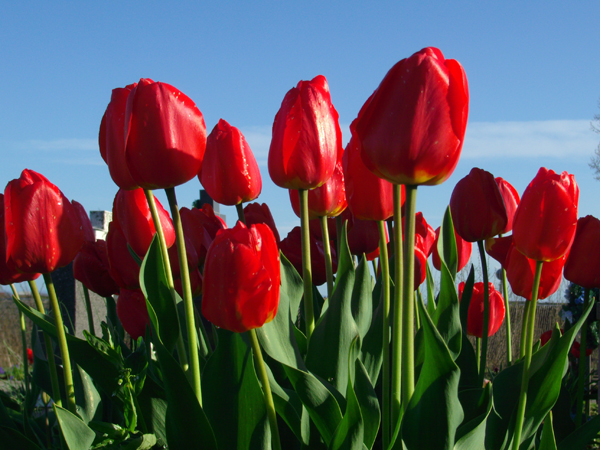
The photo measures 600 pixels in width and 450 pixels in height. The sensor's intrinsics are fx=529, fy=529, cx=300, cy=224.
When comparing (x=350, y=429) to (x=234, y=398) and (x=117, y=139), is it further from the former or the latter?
(x=117, y=139)

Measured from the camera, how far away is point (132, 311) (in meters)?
1.13

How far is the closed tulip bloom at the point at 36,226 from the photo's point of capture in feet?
2.67

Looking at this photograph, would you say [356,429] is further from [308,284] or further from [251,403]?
[308,284]

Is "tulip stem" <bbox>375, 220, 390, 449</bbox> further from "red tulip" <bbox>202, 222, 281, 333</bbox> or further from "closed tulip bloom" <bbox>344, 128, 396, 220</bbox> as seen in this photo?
"red tulip" <bbox>202, 222, 281, 333</bbox>

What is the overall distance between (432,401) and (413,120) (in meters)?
0.38

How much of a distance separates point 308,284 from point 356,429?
278mm

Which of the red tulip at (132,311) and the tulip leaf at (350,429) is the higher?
the red tulip at (132,311)

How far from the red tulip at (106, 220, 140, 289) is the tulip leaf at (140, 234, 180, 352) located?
0.17 meters

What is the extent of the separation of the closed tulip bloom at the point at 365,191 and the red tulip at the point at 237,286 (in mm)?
322

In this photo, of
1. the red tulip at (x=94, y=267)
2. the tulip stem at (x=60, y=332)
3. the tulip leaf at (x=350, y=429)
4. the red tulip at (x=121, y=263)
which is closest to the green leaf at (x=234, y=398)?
the tulip leaf at (x=350, y=429)

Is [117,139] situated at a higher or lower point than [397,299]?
higher

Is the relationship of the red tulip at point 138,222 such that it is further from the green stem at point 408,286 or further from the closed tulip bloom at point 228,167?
the green stem at point 408,286

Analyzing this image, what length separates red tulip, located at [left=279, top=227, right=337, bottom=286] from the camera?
131cm

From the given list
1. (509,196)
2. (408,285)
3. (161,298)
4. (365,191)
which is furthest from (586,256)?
(161,298)
